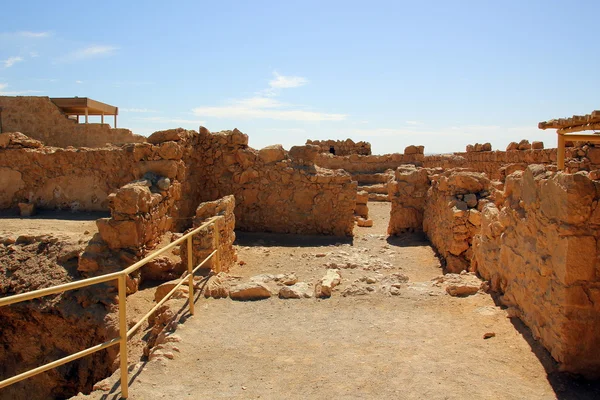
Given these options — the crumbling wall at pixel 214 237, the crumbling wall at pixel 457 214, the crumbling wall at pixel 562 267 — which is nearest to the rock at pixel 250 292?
the crumbling wall at pixel 214 237

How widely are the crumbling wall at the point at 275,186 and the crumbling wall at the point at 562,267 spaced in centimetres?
684

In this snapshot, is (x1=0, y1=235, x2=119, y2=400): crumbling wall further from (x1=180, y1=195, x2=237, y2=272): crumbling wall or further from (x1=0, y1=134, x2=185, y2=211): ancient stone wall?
(x1=0, y1=134, x2=185, y2=211): ancient stone wall

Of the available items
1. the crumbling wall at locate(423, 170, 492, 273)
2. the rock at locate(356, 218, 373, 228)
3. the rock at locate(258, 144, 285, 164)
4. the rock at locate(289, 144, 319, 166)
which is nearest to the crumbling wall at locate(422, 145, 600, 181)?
the crumbling wall at locate(423, 170, 492, 273)

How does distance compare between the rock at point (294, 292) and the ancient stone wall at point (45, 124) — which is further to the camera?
the ancient stone wall at point (45, 124)

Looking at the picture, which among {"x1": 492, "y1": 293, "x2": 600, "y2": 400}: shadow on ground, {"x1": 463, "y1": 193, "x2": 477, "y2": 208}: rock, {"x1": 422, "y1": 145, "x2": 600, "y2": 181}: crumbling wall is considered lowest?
{"x1": 492, "y1": 293, "x2": 600, "y2": 400}: shadow on ground

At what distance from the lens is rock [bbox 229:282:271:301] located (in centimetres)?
619

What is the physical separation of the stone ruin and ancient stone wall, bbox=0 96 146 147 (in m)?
3.52

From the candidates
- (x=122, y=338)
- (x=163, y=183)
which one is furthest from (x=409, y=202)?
(x=122, y=338)

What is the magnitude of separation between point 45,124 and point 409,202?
12893 millimetres

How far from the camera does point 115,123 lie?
19.4 m

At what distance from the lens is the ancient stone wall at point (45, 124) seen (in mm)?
15711

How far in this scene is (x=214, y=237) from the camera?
738cm

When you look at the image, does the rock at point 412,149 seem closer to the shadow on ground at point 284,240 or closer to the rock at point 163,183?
the shadow on ground at point 284,240

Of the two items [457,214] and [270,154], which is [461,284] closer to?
[457,214]
